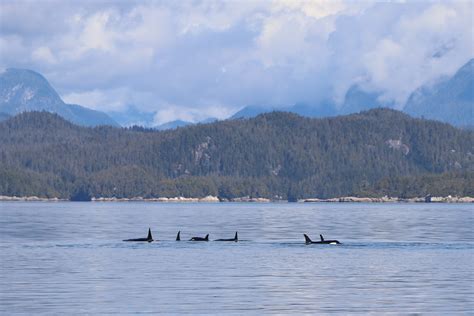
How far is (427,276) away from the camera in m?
73.2

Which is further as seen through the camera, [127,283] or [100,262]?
[100,262]

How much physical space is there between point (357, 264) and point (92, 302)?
29.7m

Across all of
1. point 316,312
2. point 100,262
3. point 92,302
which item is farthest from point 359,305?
point 100,262

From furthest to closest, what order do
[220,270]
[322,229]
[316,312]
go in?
[322,229] → [220,270] → [316,312]

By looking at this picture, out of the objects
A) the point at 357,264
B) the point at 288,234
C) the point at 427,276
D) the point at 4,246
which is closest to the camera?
the point at 427,276

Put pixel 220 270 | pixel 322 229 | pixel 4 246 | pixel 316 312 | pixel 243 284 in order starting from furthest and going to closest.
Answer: pixel 322 229 → pixel 4 246 → pixel 220 270 → pixel 243 284 → pixel 316 312

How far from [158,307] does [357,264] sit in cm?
2959

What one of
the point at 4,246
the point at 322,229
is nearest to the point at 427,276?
the point at 4,246

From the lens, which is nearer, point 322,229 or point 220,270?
point 220,270

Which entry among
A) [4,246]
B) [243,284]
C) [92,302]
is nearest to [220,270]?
[243,284]

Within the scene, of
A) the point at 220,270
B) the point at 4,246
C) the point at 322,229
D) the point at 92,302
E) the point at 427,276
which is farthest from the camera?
the point at 322,229

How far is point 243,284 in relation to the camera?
67.9m

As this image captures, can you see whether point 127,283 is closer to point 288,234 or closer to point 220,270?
point 220,270

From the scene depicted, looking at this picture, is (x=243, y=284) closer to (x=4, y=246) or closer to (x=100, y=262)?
(x=100, y=262)
